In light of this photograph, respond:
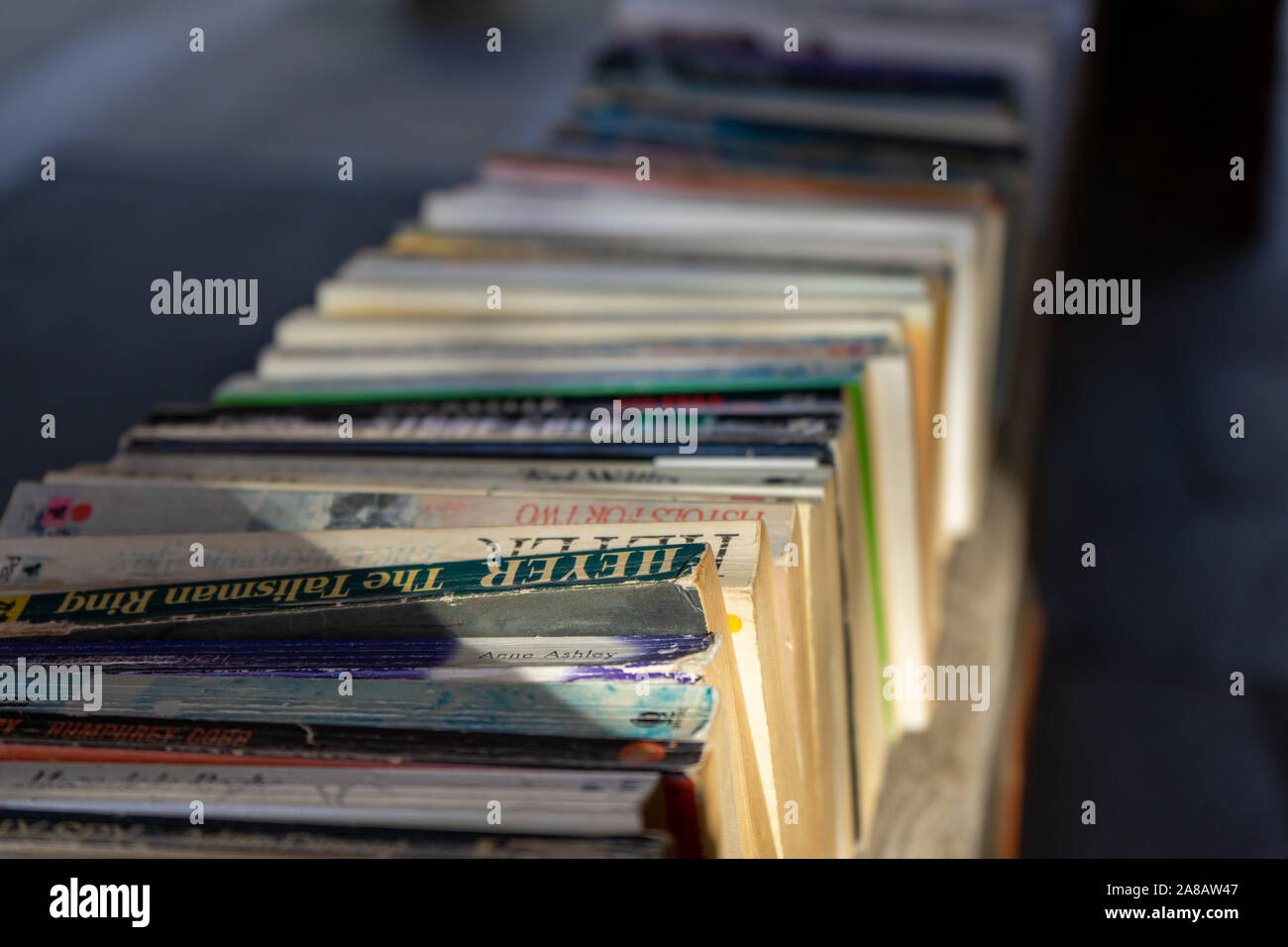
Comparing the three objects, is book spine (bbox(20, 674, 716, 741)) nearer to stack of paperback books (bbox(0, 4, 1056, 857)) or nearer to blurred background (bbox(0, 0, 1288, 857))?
stack of paperback books (bbox(0, 4, 1056, 857))

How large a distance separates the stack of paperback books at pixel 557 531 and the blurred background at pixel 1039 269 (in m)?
0.34

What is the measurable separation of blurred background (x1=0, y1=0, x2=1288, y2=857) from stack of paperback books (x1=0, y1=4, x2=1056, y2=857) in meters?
0.34

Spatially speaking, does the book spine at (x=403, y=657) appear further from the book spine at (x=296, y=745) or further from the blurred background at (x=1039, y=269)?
the blurred background at (x=1039, y=269)

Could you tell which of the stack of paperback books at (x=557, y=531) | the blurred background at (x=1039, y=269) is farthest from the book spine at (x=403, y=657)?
the blurred background at (x=1039, y=269)

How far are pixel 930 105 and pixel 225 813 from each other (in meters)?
1.56

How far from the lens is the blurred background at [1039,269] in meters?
1.68

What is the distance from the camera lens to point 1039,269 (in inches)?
87.3

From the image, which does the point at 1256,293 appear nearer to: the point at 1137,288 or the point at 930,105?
the point at 1137,288

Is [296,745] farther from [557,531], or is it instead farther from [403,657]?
[557,531]

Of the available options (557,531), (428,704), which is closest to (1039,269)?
(557,531)

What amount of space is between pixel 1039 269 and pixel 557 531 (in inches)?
63.6

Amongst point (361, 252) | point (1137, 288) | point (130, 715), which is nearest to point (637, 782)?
→ point (130, 715)

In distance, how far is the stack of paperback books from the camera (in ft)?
2.21
